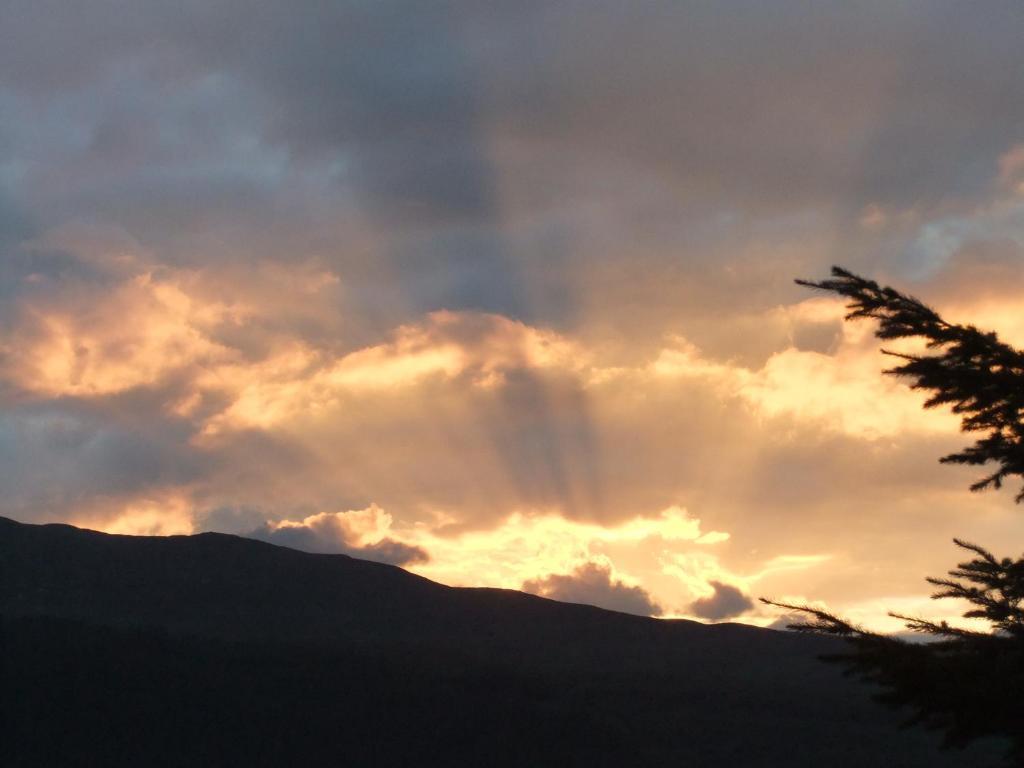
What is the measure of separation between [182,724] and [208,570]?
47342 mm

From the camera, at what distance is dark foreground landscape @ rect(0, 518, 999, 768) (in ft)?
374

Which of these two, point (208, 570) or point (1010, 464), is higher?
point (208, 570)

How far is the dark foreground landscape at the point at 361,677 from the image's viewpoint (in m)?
114

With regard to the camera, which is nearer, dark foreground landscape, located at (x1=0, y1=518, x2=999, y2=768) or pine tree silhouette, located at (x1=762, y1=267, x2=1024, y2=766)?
pine tree silhouette, located at (x1=762, y1=267, x2=1024, y2=766)

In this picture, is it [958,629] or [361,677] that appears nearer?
[958,629]

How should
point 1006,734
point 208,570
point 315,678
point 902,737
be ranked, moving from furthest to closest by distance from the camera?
point 208,570 → point 315,678 → point 902,737 → point 1006,734

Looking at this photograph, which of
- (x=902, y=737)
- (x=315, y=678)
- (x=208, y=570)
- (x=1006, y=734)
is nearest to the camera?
(x=1006, y=734)

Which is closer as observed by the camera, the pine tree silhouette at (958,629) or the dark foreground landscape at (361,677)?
the pine tree silhouette at (958,629)

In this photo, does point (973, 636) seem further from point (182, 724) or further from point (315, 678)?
point (315, 678)

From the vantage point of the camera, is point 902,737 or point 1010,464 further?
point 902,737

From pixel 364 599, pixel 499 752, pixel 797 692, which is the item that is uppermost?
pixel 364 599

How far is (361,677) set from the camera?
13150cm

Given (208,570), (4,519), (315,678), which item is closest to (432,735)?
(315,678)

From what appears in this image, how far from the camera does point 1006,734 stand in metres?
10.3
